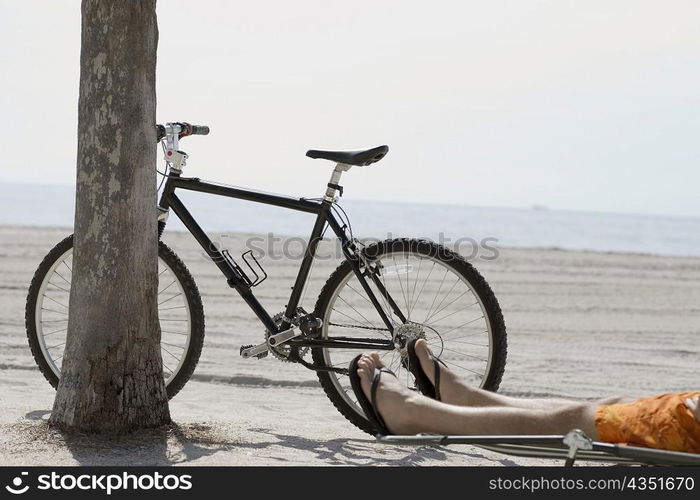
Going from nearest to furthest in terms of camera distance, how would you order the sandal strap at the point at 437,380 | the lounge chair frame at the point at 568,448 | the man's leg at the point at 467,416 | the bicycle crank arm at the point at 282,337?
the lounge chair frame at the point at 568,448 < the man's leg at the point at 467,416 < the sandal strap at the point at 437,380 < the bicycle crank arm at the point at 282,337

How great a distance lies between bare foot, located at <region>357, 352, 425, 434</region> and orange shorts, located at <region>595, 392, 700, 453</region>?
27.2 inches

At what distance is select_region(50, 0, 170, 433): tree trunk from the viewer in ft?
12.3

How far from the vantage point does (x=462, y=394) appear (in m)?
3.62

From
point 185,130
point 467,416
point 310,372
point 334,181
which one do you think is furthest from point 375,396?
point 310,372

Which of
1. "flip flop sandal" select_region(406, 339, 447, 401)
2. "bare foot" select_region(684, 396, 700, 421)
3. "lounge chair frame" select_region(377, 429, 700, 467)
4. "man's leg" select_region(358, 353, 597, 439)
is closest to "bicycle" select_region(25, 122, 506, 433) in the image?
"flip flop sandal" select_region(406, 339, 447, 401)

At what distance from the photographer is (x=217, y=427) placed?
423 cm

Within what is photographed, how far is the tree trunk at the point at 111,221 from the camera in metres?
3.74

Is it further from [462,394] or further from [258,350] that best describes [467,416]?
[258,350]

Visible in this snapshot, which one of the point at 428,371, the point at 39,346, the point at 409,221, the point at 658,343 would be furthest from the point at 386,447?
the point at 409,221

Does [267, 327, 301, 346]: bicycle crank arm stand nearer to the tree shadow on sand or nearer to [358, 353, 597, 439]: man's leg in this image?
the tree shadow on sand

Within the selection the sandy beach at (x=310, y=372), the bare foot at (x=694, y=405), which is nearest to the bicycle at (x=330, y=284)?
the sandy beach at (x=310, y=372)

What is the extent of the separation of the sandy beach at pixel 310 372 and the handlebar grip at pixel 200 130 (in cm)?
134

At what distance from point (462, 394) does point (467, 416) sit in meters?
0.31

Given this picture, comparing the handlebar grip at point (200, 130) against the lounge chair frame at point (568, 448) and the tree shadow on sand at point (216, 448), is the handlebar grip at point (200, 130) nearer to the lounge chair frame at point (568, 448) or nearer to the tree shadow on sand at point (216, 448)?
the tree shadow on sand at point (216, 448)
